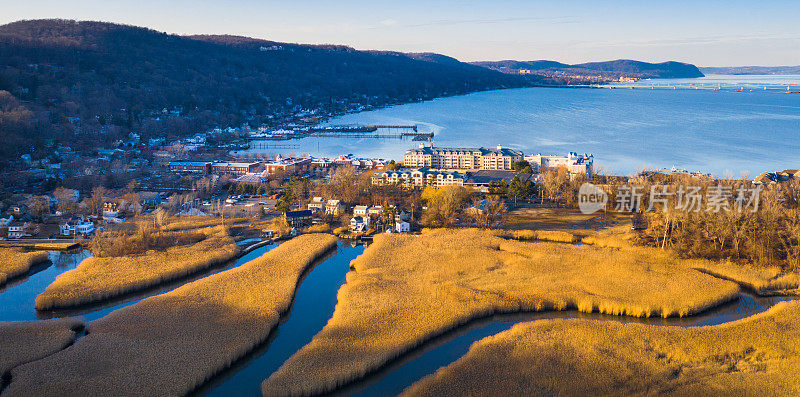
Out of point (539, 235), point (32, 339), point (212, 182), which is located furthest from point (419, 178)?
point (32, 339)

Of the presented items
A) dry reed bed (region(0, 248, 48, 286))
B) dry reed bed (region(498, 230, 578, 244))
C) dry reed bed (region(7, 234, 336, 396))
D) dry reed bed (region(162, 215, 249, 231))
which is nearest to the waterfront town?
dry reed bed (region(162, 215, 249, 231))

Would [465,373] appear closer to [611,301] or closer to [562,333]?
[562,333]

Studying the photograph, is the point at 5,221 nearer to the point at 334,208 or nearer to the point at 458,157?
the point at 334,208

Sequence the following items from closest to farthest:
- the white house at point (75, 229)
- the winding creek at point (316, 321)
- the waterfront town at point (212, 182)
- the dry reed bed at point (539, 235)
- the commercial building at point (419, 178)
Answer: the winding creek at point (316, 321), the dry reed bed at point (539, 235), the white house at point (75, 229), the waterfront town at point (212, 182), the commercial building at point (419, 178)

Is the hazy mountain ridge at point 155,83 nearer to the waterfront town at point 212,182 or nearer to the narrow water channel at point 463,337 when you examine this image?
the waterfront town at point 212,182

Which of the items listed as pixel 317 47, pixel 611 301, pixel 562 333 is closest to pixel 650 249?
pixel 611 301

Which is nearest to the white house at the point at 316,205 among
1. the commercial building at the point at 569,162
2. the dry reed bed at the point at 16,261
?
the dry reed bed at the point at 16,261

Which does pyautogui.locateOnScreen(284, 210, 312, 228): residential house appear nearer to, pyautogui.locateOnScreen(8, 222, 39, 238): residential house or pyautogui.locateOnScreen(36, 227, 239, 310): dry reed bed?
pyautogui.locateOnScreen(36, 227, 239, 310): dry reed bed
